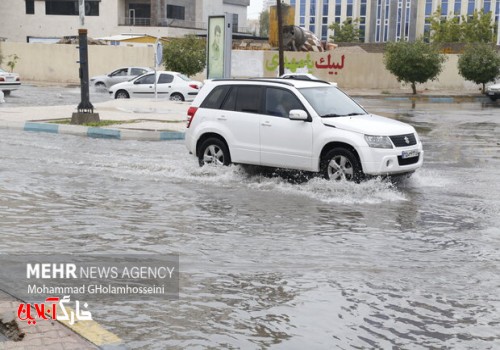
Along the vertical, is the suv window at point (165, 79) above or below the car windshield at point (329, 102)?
below

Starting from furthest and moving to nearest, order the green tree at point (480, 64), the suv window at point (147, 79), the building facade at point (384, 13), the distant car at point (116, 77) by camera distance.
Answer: the building facade at point (384, 13), the green tree at point (480, 64), the distant car at point (116, 77), the suv window at point (147, 79)

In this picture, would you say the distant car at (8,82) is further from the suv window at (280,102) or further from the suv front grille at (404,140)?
the suv front grille at (404,140)

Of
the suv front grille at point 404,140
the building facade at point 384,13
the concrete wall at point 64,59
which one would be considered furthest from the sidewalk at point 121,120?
the building facade at point 384,13

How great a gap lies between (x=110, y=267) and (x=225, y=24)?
19.1m

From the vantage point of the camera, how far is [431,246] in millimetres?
8570

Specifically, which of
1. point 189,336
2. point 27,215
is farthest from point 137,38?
point 189,336

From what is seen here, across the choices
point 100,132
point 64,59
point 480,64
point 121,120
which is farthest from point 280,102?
point 64,59

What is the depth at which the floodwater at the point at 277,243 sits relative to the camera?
5.92 metres

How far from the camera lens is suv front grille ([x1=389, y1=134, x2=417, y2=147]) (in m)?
12.0

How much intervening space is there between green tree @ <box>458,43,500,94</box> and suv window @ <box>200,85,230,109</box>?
116ft

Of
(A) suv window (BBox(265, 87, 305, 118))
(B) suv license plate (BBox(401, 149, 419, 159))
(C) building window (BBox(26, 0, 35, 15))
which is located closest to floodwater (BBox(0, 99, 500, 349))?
(B) suv license plate (BBox(401, 149, 419, 159))

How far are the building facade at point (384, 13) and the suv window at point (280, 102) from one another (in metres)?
96.9

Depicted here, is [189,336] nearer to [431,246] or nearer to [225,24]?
[431,246]

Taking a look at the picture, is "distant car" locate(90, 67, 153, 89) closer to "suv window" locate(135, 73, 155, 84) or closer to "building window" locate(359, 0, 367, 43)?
→ "suv window" locate(135, 73, 155, 84)
